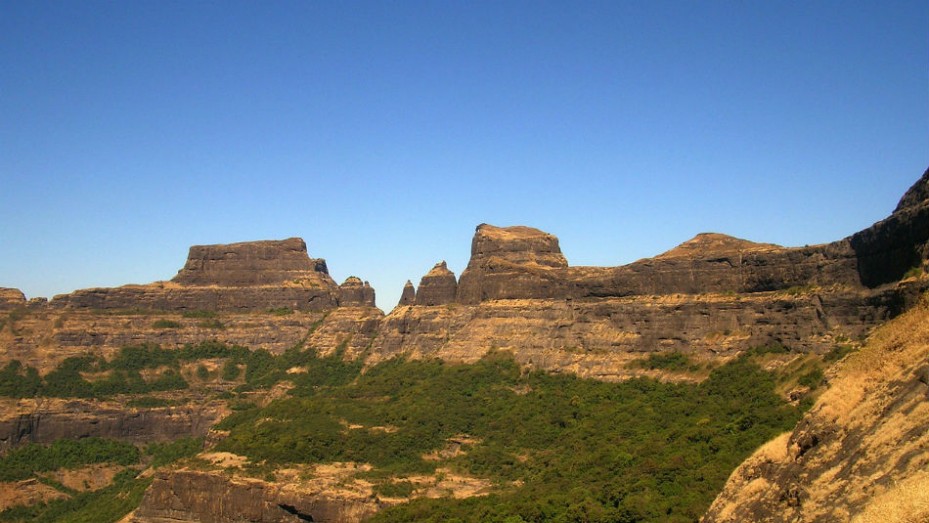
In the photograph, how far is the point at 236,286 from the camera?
146875 mm

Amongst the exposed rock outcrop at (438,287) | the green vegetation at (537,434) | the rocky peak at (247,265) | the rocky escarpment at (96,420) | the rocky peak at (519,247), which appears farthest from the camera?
the rocky peak at (247,265)

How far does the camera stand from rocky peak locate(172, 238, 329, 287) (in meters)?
147

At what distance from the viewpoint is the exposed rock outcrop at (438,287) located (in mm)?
122688

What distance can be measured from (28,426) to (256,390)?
2622cm

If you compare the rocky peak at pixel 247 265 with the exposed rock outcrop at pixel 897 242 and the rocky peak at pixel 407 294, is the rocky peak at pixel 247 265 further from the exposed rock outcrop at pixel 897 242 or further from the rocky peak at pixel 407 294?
the exposed rock outcrop at pixel 897 242

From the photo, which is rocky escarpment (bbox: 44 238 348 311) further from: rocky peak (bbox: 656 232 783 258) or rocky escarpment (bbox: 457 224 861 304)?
rocky peak (bbox: 656 232 783 258)

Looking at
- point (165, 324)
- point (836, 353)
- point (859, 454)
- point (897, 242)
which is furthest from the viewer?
point (165, 324)

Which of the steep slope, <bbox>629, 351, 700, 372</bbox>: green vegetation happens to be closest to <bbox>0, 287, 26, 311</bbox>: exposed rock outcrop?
<bbox>629, 351, 700, 372</bbox>: green vegetation

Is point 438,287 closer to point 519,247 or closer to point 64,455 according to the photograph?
point 519,247

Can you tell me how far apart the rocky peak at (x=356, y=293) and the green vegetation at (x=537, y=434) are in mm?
31781

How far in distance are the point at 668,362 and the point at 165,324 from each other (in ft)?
267

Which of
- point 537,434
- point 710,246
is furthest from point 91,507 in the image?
point 710,246

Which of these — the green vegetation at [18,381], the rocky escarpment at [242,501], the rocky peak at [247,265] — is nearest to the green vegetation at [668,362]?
the rocky escarpment at [242,501]

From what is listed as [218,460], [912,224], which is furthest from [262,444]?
[912,224]
